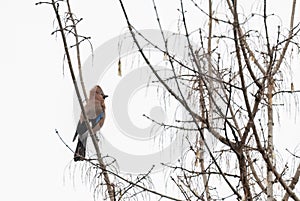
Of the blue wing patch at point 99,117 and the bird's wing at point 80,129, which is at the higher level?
the blue wing patch at point 99,117

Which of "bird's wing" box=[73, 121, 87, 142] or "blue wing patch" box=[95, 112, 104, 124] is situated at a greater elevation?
"blue wing patch" box=[95, 112, 104, 124]

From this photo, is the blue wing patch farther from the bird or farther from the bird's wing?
the bird's wing

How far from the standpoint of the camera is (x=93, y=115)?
581cm

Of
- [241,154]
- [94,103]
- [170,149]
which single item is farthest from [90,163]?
[94,103]

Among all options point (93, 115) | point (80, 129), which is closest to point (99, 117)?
point (93, 115)

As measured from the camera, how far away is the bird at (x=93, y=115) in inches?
197

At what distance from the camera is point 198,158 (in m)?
3.52

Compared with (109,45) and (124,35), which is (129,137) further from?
(124,35)

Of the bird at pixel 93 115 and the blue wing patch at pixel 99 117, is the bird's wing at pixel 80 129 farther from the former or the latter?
the blue wing patch at pixel 99 117

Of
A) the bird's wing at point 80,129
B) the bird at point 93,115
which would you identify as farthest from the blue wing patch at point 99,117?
the bird's wing at point 80,129

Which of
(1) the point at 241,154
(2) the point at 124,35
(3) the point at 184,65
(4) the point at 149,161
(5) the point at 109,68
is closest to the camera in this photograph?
(1) the point at 241,154

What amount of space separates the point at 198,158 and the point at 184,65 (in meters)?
0.68

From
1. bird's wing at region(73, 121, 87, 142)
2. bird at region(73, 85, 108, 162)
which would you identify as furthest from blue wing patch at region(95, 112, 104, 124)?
bird's wing at region(73, 121, 87, 142)

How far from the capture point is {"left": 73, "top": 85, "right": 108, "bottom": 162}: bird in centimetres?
502
